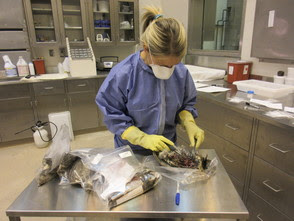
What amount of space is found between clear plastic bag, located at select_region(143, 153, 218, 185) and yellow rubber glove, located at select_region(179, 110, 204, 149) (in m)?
0.19

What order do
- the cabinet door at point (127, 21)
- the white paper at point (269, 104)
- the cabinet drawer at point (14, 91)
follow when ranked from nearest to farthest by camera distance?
the white paper at point (269, 104) → the cabinet drawer at point (14, 91) → the cabinet door at point (127, 21)

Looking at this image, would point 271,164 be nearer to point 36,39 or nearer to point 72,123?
point 72,123

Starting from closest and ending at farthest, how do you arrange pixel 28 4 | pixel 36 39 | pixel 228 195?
pixel 228 195, pixel 28 4, pixel 36 39

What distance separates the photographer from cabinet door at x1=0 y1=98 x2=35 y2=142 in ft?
8.84

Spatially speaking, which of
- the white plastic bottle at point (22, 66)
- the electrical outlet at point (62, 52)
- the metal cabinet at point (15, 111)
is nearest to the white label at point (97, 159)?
the metal cabinet at point (15, 111)

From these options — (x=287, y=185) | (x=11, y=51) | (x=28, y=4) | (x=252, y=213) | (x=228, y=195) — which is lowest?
(x=252, y=213)

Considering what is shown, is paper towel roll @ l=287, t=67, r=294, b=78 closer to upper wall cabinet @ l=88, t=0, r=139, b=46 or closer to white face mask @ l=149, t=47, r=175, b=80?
white face mask @ l=149, t=47, r=175, b=80

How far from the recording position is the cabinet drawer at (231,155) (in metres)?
1.59

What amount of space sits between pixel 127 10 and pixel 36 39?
4.49 ft

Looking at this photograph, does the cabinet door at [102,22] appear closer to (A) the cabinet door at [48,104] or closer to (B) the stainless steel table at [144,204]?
(A) the cabinet door at [48,104]

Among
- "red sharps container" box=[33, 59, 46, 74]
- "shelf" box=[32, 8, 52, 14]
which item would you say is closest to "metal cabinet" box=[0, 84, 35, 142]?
"red sharps container" box=[33, 59, 46, 74]

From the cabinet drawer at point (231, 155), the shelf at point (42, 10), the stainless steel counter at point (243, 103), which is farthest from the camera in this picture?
the shelf at point (42, 10)

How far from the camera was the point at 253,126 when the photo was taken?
57.3 inches

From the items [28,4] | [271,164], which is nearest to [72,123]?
[28,4]
